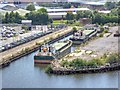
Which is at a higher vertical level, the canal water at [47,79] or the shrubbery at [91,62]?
the shrubbery at [91,62]

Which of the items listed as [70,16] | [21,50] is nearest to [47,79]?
[21,50]

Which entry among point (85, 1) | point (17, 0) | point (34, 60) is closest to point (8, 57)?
point (34, 60)

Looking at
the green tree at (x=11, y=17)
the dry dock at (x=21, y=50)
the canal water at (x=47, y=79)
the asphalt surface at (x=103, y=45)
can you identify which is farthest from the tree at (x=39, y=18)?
the canal water at (x=47, y=79)

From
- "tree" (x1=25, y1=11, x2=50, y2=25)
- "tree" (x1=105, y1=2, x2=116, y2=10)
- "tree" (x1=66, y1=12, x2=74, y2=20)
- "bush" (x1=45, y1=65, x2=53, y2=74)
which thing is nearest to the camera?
"bush" (x1=45, y1=65, x2=53, y2=74)

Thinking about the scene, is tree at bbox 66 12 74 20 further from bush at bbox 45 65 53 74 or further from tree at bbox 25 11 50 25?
bush at bbox 45 65 53 74

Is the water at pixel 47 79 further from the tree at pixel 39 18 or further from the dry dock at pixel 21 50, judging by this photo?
the tree at pixel 39 18

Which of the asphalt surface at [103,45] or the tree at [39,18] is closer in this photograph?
the asphalt surface at [103,45]

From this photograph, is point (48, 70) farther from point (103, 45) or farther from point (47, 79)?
point (103, 45)

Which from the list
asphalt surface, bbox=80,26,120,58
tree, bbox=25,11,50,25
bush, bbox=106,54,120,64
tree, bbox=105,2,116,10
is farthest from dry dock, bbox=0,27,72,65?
tree, bbox=105,2,116,10
